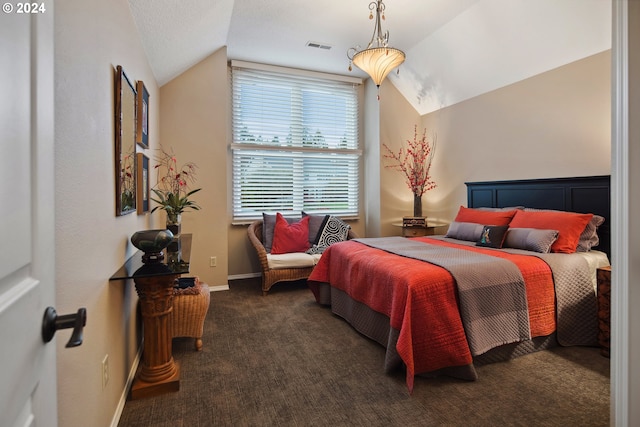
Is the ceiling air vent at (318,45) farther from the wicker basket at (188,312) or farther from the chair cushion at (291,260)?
the wicker basket at (188,312)

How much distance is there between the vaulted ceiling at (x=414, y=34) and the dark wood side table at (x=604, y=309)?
82.8 inches

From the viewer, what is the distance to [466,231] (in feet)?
11.9

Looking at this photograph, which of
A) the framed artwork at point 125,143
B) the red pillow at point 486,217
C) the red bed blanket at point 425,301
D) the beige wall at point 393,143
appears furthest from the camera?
the beige wall at point 393,143

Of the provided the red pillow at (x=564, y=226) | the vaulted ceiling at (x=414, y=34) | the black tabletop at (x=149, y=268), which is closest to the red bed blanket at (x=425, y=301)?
the red pillow at (x=564, y=226)

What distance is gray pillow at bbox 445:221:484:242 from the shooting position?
11.5ft

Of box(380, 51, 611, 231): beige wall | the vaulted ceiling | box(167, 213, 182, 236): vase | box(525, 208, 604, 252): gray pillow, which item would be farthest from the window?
box(525, 208, 604, 252): gray pillow

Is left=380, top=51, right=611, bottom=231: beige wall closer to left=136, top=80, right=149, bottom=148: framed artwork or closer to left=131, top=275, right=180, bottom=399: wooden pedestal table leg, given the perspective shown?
left=136, top=80, right=149, bottom=148: framed artwork

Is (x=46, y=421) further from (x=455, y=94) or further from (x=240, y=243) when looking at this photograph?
(x=455, y=94)

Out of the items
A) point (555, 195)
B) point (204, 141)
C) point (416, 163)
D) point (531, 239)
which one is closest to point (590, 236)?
point (531, 239)

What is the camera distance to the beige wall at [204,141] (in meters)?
4.08

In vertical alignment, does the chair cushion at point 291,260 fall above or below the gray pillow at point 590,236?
below

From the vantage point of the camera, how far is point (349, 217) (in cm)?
551

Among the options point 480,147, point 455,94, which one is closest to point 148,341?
point 480,147

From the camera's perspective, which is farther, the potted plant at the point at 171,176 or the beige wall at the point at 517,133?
the potted plant at the point at 171,176
